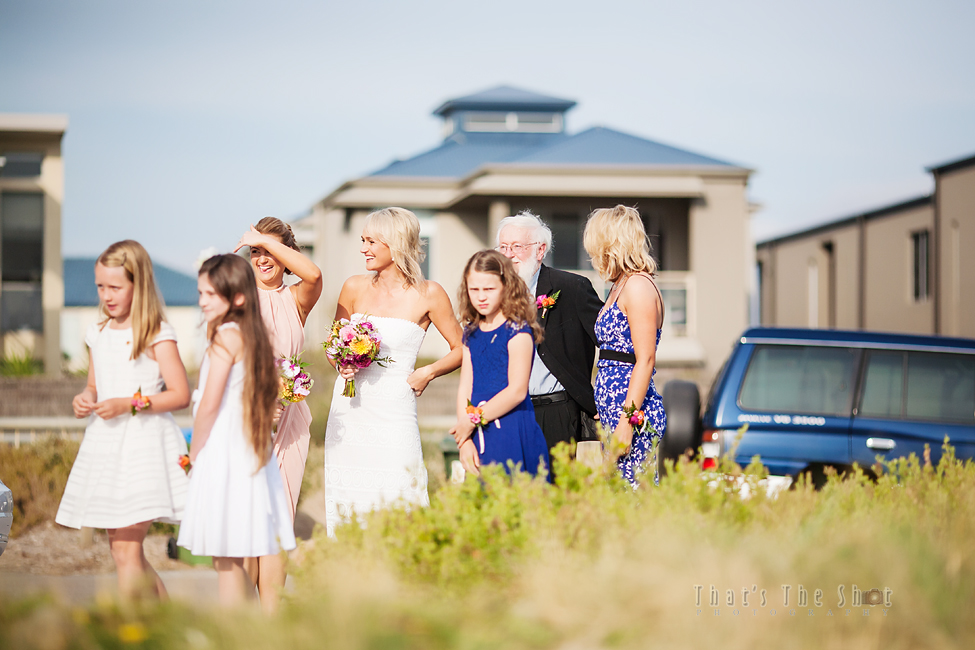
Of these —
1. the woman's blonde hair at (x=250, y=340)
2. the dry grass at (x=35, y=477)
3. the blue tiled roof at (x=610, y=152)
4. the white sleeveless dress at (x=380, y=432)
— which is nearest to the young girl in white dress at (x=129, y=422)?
the woman's blonde hair at (x=250, y=340)

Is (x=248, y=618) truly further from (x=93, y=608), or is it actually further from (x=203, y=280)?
(x=203, y=280)

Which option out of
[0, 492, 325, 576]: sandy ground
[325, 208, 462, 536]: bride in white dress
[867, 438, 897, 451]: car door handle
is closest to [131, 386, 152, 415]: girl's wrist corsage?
[325, 208, 462, 536]: bride in white dress

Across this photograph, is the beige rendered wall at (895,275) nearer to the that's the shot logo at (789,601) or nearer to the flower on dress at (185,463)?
the that's the shot logo at (789,601)

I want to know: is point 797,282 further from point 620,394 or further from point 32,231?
point 620,394

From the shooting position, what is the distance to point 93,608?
305 cm

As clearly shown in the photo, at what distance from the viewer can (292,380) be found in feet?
15.2

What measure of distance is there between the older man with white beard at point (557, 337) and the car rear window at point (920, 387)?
2.89 metres

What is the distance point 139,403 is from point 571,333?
7.37 feet

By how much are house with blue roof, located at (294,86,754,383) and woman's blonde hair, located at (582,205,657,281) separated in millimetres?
14503

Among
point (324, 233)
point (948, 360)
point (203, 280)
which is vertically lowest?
point (948, 360)

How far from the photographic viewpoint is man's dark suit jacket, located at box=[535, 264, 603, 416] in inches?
197

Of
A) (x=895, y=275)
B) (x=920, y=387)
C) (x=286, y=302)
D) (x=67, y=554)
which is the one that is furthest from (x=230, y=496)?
(x=895, y=275)

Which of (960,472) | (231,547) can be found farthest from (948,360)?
(231,547)

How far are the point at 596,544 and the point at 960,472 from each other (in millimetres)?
2604
